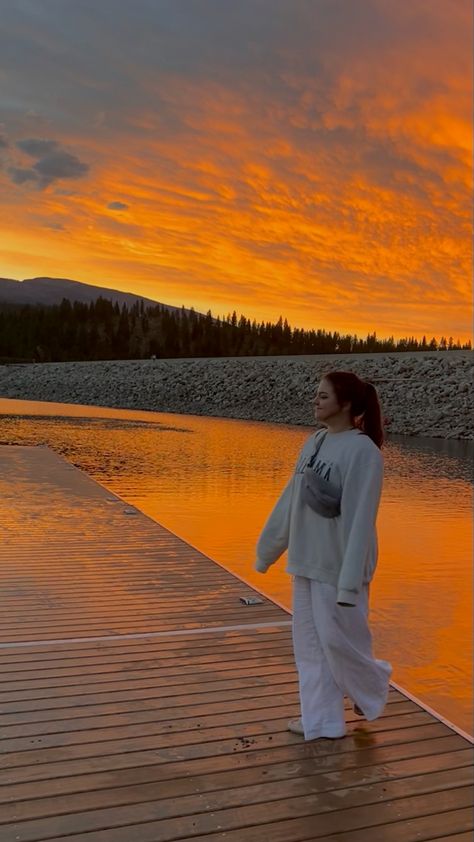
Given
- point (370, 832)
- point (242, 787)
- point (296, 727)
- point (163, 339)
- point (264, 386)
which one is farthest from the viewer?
point (163, 339)

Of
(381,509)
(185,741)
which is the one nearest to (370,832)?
(185,741)

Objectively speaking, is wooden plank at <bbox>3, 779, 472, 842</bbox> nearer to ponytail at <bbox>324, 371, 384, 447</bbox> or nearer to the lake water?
ponytail at <bbox>324, 371, 384, 447</bbox>

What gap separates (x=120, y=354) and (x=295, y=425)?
57223 mm

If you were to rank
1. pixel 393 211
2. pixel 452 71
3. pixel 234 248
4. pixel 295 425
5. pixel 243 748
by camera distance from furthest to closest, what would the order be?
pixel 295 425
pixel 234 248
pixel 393 211
pixel 452 71
pixel 243 748

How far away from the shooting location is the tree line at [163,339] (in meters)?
83.1

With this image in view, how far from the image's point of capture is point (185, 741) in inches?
116

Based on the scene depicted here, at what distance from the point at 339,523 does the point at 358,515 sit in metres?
0.14

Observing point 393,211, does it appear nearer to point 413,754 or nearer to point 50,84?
point 50,84

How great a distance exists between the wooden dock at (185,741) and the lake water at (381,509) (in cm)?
125

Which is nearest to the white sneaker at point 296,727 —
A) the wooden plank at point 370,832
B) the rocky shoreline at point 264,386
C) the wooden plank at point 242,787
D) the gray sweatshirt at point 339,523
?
the wooden plank at point 242,787

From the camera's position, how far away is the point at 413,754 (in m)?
2.92

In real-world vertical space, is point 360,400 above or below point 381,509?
above

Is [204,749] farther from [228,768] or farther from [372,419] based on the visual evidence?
[372,419]

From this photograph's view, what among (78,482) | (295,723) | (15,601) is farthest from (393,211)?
(295,723)
